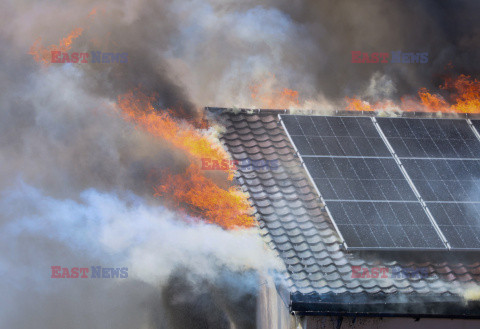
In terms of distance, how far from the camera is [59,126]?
1872cm

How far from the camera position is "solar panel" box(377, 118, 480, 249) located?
11.8 m

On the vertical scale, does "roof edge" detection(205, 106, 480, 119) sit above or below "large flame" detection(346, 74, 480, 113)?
below

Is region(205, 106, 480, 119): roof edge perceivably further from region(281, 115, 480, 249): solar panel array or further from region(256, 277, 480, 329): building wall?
region(256, 277, 480, 329): building wall

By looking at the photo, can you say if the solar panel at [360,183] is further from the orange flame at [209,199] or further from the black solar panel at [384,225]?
the orange flame at [209,199]

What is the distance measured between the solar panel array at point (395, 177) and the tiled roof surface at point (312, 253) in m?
0.19

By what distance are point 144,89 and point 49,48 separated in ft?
8.33

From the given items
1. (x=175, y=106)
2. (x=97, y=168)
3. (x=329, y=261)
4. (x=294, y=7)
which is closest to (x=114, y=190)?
(x=97, y=168)

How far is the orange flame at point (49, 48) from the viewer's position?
18.8m

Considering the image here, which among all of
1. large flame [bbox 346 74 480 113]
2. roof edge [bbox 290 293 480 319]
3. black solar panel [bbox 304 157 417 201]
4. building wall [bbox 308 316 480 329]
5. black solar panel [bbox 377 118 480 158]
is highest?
large flame [bbox 346 74 480 113]

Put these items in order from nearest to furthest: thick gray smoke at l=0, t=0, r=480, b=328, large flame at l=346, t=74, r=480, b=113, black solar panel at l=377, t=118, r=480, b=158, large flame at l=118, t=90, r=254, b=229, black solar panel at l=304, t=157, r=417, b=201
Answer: black solar panel at l=304, t=157, r=417, b=201
black solar panel at l=377, t=118, r=480, b=158
large flame at l=118, t=90, r=254, b=229
thick gray smoke at l=0, t=0, r=480, b=328
large flame at l=346, t=74, r=480, b=113

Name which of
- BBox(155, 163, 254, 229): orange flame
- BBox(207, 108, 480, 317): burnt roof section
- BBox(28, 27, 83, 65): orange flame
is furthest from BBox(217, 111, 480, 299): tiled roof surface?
BBox(28, 27, 83, 65): orange flame

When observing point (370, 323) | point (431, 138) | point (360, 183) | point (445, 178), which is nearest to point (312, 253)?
point (370, 323)

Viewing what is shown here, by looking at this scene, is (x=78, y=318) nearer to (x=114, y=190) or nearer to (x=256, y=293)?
(x=114, y=190)

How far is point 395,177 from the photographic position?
1245 centimetres
